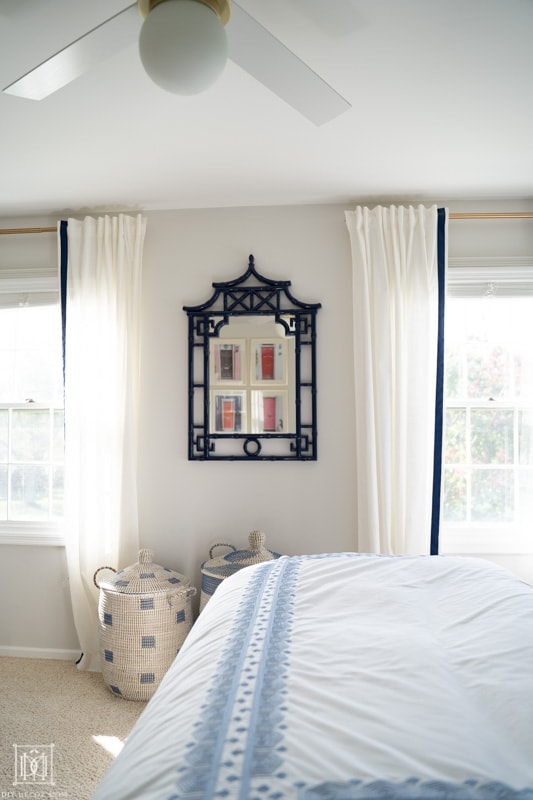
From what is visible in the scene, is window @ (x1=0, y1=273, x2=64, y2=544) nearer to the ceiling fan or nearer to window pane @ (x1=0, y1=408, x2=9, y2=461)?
window pane @ (x1=0, y1=408, x2=9, y2=461)

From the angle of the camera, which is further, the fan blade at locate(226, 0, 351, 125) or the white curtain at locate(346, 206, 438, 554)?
the white curtain at locate(346, 206, 438, 554)

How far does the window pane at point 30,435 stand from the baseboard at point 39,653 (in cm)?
109

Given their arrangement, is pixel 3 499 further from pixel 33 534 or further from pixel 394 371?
pixel 394 371

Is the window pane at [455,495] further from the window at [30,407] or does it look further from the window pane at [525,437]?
the window at [30,407]

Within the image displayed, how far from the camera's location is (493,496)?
11.0ft

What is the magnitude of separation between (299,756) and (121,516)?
255 cm

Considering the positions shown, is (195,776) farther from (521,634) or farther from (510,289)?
(510,289)

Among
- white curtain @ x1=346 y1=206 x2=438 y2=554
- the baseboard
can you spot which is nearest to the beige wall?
the baseboard

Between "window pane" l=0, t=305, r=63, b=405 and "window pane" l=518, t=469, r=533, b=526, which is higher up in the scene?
"window pane" l=0, t=305, r=63, b=405

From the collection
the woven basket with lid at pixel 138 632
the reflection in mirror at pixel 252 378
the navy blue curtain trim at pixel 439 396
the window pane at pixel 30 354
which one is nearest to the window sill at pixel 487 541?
the navy blue curtain trim at pixel 439 396

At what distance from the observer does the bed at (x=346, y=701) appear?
34.7 inches

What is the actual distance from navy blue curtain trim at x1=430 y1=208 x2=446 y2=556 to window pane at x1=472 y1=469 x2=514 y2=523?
0.33m

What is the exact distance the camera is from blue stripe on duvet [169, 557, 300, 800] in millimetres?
889

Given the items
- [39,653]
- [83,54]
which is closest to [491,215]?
[83,54]
